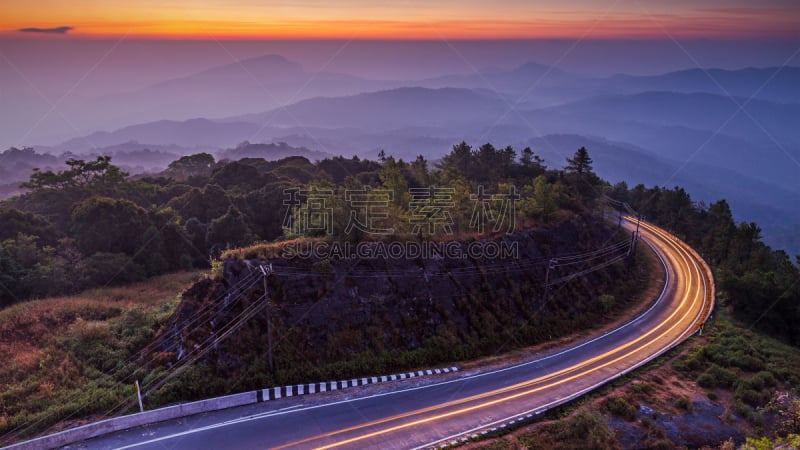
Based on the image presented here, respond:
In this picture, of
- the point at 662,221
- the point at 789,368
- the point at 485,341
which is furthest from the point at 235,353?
the point at 662,221

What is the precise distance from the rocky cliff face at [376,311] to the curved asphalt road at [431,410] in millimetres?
2250

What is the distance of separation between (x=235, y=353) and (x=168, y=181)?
43522 mm

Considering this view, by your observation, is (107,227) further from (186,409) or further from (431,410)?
(431,410)

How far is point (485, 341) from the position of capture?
2406 cm

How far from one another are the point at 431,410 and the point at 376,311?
6305 millimetres

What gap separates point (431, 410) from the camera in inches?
727

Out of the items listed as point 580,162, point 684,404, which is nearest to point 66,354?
point 684,404

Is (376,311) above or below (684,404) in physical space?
above

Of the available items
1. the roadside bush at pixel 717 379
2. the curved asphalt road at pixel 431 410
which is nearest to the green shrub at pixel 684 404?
the curved asphalt road at pixel 431 410

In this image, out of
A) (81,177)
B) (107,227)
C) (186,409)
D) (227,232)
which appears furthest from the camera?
(81,177)

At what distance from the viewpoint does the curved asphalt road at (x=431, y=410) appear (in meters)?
15.9

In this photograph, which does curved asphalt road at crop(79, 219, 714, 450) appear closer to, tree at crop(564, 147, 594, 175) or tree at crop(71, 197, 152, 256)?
tree at crop(71, 197, 152, 256)

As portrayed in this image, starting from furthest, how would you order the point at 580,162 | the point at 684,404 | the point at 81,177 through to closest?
the point at 580,162, the point at 81,177, the point at 684,404

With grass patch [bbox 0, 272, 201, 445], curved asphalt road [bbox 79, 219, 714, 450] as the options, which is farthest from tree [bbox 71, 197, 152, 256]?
curved asphalt road [bbox 79, 219, 714, 450]
